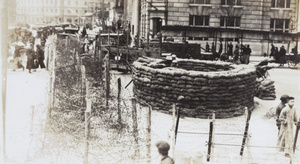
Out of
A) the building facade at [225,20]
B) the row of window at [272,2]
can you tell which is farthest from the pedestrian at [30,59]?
the row of window at [272,2]

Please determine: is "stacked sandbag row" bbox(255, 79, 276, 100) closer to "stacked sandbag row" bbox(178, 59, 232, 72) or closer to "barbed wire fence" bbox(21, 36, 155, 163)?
"stacked sandbag row" bbox(178, 59, 232, 72)

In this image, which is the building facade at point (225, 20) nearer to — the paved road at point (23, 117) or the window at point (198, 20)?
the window at point (198, 20)

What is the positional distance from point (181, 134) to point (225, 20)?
27.7 metres

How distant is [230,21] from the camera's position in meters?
37.7

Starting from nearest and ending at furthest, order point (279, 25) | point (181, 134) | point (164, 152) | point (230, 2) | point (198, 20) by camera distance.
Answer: point (164, 152) < point (181, 134) < point (279, 25) < point (230, 2) < point (198, 20)

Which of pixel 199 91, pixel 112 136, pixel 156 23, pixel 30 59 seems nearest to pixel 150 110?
pixel 112 136

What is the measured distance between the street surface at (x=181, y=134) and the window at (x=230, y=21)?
1936cm

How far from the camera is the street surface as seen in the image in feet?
31.4

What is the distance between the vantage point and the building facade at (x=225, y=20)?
106ft

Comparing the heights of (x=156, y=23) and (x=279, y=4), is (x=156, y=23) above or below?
below

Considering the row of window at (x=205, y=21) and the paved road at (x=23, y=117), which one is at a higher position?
the row of window at (x=205, y=21)

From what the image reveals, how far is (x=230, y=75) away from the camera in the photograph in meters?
15.0

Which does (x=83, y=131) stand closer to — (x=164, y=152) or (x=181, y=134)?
(x=181, y=134)

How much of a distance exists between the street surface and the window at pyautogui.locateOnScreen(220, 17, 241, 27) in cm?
1936
